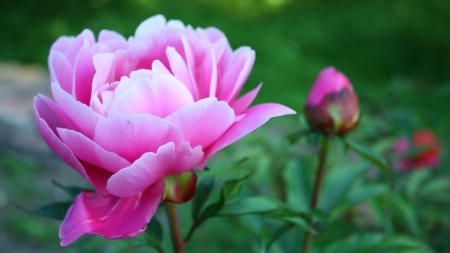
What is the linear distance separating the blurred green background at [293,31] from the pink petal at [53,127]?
2132mm

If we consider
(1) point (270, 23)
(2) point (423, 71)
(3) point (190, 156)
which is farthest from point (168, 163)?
(1) point (270, 23)

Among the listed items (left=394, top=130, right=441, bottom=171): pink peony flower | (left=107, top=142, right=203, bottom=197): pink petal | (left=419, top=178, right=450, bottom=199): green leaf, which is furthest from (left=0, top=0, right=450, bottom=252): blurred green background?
(left=107, top=142, right=203, bottom=197): pink petal

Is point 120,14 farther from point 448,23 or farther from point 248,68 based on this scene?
point 248,68

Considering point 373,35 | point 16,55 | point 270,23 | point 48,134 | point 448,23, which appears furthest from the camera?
point 270,23

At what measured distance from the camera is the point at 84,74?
43cm

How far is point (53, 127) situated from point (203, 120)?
133 millimetres

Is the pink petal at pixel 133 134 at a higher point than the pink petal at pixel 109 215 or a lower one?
higher

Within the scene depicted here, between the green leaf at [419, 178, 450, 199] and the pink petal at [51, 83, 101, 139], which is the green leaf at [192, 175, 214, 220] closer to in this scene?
the pink petal at [51, 83, 101, 139]

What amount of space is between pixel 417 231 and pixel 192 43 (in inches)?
22.5

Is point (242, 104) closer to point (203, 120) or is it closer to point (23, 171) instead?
point (203, 120)

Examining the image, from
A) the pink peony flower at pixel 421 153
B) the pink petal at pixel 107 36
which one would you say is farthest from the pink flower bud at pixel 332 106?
the pink peony flower at pixel 421 153

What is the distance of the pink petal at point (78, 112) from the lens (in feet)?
1.24

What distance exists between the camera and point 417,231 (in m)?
0.83

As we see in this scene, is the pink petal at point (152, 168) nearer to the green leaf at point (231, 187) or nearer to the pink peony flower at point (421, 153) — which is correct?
the green leaf at point (231, 187)
